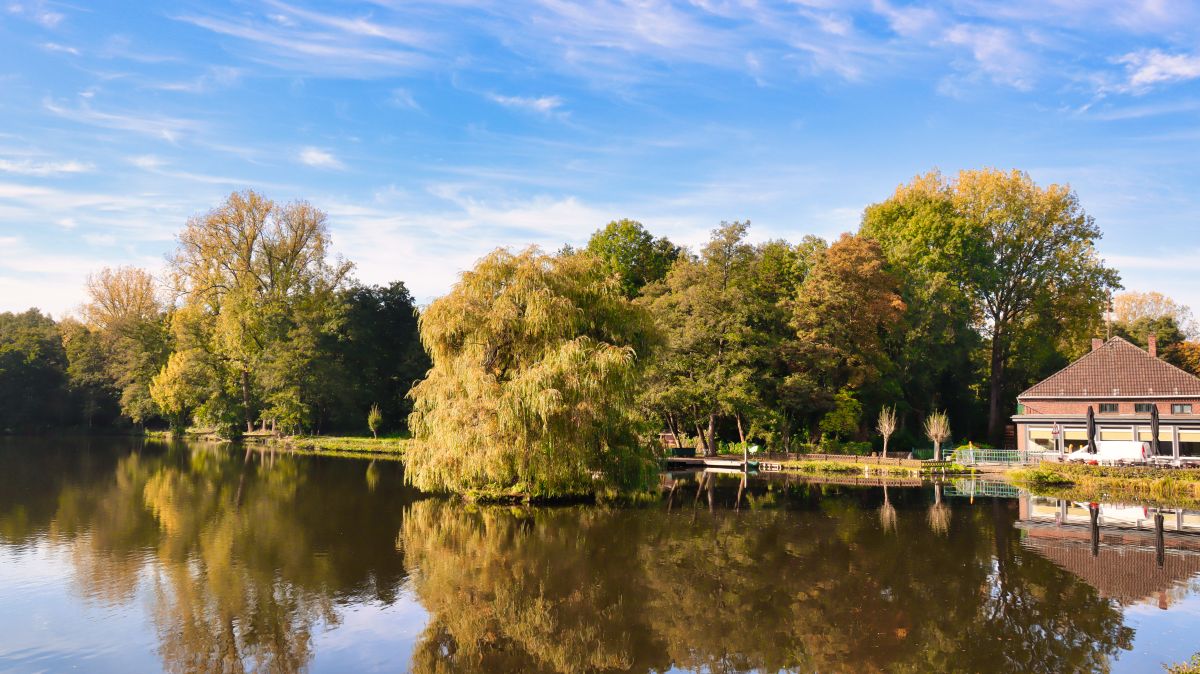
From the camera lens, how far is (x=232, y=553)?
1925cm

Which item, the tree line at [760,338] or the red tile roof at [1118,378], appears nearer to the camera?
the tree line at [760,338]

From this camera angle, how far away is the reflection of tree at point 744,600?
1254 centimetres

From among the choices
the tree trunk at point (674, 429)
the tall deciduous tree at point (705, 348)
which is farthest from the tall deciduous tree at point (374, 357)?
the tall deciduous tree at point (705, 348)

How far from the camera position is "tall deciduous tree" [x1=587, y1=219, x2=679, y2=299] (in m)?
57.8

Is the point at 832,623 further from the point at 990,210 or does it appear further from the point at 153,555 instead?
the point at 990,210

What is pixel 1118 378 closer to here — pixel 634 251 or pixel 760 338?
pixel 760 338

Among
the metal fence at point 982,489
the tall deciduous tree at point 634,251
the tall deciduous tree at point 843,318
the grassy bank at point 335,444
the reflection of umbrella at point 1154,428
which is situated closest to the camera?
the metal fence at point 982,489

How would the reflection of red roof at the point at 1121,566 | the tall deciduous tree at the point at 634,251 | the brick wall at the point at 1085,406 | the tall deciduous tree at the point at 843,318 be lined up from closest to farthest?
the reflection of red roof at the point at 1121,566, the brick wall at the point at 1085,406, the tall deciduous tree at the point at 843,318, the tall deciduous tree at the point at 634,251

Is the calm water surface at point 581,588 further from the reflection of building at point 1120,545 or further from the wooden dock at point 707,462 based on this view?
the wooden dock at point 707,462

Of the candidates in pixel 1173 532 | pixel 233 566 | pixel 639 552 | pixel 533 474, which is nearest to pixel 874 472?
pixel 1173 532

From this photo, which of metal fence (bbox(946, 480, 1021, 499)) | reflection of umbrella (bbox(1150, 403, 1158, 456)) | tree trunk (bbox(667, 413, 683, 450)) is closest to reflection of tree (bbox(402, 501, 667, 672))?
metal fence (bbox(946, 480, 1021, 499))

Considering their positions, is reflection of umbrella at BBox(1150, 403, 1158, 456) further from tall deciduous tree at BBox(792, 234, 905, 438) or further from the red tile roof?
tall deciduous tree at BBox(792, 234, 905, 438)

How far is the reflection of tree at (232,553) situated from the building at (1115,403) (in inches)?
1268

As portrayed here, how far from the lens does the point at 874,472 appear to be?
1551 inches
